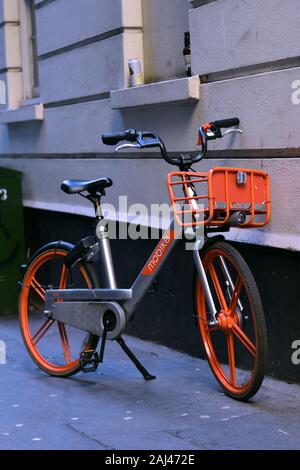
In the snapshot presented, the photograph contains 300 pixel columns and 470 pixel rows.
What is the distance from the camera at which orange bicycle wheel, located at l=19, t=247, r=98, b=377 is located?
17.4 feet

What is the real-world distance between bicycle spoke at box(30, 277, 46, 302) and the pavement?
533 mm

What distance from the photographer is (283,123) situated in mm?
4719

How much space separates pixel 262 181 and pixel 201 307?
2.71 feet

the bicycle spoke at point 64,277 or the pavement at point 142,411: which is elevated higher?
the bicycle spoke at point 64,277

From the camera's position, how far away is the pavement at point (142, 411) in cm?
406

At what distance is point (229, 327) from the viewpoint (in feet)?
14.9

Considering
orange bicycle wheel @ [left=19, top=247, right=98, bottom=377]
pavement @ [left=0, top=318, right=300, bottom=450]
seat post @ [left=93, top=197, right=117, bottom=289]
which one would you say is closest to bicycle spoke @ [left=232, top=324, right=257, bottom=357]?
pavement @ [left=0, top=318, right=300, bottom=450]

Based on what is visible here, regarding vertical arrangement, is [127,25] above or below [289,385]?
above

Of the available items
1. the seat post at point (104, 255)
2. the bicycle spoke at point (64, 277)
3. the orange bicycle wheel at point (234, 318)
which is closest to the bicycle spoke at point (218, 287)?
the orange bicycle wheel at point (234, 318)

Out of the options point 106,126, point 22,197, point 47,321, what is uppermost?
point 106,126

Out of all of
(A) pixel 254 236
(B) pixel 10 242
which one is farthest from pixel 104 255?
(B) pixel 10 242

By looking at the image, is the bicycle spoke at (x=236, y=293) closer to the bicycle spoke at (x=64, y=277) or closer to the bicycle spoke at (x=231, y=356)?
the bicycle spoke at (x=231, y=356)
